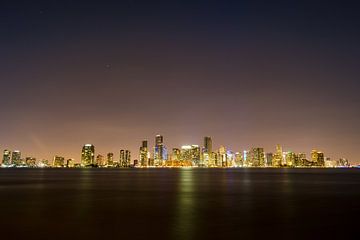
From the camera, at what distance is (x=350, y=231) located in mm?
22609

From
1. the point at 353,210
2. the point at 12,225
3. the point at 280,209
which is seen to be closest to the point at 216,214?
the point at 280,209

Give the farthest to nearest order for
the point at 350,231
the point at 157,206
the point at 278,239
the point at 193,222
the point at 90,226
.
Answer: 1. the point at 157,206
2. the point at 193,222
3. the point at 90,226
4. the point at 350,231
5. the point at 278,239

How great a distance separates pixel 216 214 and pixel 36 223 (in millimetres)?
14495

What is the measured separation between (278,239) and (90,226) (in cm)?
1267

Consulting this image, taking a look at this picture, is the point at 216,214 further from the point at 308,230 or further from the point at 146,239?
the point at 146,239

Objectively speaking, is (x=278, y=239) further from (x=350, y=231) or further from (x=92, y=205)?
(x=92, y=205)

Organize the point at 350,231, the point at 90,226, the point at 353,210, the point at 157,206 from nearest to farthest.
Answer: the point at 350,231
the point at 90,226
the point at 353,210
the point at 157,206

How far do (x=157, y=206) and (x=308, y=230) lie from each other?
55.6 ft

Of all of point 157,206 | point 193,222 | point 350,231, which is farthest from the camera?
point 157,206

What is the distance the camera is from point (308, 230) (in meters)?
22.8

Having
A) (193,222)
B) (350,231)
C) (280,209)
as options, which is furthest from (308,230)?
(280,209)

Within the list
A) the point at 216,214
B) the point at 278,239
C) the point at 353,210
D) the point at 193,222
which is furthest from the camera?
the point at 353,210

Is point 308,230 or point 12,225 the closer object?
point 308,230

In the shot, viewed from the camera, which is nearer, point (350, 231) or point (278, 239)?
point (278, 239)
